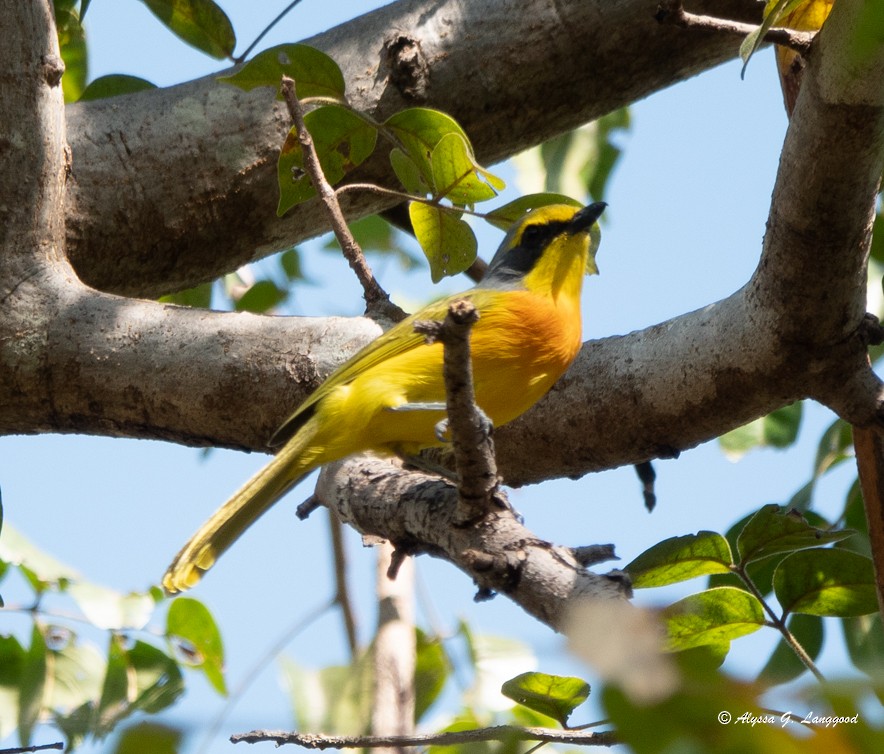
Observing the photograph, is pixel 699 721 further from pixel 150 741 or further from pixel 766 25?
pixel 766 25

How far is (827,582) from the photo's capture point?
234 centimetres

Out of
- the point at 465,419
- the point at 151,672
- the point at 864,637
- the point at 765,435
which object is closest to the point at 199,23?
the point at 151,672

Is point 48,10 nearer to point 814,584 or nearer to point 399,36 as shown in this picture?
point 399,36

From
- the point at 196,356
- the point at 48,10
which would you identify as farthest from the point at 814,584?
the point at 48,10

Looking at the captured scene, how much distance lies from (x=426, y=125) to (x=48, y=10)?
1413 millimetres

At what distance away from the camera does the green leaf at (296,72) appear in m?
3.13

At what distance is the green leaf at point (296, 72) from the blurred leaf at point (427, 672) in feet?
6.75

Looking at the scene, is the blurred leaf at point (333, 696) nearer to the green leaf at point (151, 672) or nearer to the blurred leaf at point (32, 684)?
the green leaf at point (151, 672)

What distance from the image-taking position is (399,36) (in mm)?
3867

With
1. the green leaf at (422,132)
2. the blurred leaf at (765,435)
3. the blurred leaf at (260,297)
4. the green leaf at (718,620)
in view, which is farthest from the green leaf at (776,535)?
the blurred leaf at (260,297)

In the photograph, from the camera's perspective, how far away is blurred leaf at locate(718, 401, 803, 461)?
414cm

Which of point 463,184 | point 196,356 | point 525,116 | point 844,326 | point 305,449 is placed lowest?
point 844,326

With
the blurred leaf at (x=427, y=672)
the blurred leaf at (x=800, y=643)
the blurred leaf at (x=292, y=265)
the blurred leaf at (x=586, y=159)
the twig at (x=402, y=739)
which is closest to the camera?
the twig at (x=402, y=739)

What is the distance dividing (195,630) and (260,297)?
191 centimetres
